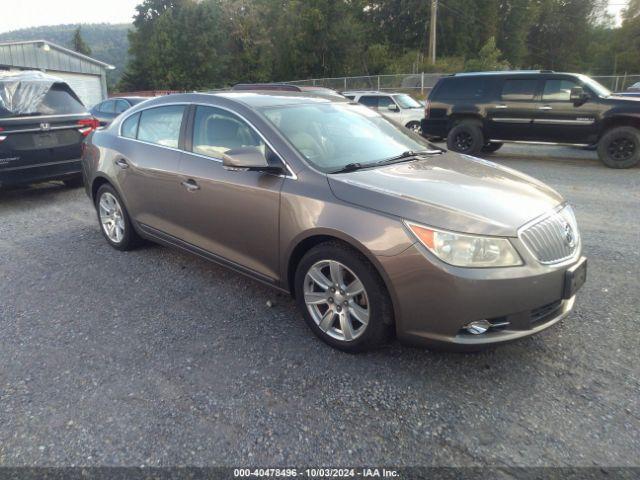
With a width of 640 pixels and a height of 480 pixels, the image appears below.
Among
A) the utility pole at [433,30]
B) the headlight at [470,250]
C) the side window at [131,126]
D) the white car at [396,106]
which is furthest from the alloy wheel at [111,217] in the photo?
the utility pole at [433,30]

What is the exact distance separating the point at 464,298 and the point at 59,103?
7114 mm

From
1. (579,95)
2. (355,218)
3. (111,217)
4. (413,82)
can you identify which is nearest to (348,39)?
(413,82)

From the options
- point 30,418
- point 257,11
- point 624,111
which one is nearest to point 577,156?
point 624,111

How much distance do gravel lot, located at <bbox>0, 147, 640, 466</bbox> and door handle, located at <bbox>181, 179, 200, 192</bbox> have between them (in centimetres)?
87

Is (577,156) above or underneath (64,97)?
underneath

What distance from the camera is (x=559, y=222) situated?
117 inches

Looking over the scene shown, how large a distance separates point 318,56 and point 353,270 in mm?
41992

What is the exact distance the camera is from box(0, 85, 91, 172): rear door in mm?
6496

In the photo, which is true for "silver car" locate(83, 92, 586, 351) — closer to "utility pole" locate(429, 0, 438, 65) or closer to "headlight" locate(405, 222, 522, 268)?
"headlight" locate(405, 222, 522, 268)

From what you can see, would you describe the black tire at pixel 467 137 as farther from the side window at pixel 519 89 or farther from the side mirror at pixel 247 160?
the side mirror at pixel 247 160

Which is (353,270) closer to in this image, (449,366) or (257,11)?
(449,366)

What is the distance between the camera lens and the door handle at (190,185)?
12.6 ft

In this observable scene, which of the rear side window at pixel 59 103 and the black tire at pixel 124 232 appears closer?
the black tire at pixel 124 232

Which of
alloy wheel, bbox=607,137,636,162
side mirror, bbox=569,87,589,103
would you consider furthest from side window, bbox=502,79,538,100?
alloy wheel, bbox=607,137,636,162
